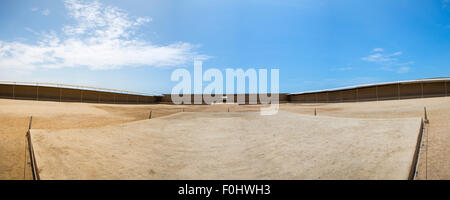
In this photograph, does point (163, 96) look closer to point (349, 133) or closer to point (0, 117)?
point (0, 117)

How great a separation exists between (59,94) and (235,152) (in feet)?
87.6

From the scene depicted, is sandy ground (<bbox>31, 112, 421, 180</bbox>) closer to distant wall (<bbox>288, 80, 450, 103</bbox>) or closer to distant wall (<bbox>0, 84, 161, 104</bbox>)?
distant wall (<bbox>288, 80, 450, 103</bbox>)

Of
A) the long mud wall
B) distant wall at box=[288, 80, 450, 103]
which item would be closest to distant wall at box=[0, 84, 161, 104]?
the long mud wall

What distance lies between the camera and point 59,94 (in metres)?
28.3

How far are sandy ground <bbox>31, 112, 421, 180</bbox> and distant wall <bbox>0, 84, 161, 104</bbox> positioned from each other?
2021 cm

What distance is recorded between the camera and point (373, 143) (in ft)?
29.2

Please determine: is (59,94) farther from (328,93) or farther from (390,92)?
(390,92)

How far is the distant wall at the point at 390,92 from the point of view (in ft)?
76.2

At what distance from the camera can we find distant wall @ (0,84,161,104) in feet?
83.6

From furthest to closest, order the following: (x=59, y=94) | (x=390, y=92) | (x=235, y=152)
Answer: (x=59, y=94) < (x=390, y=92) < (x=235, y=152)

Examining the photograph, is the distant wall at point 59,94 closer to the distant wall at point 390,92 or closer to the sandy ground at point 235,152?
the sandy ground at point 235,152

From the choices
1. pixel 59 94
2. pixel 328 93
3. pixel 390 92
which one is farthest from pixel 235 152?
pixel 328 93

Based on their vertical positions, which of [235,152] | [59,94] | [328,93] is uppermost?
[328,93]
